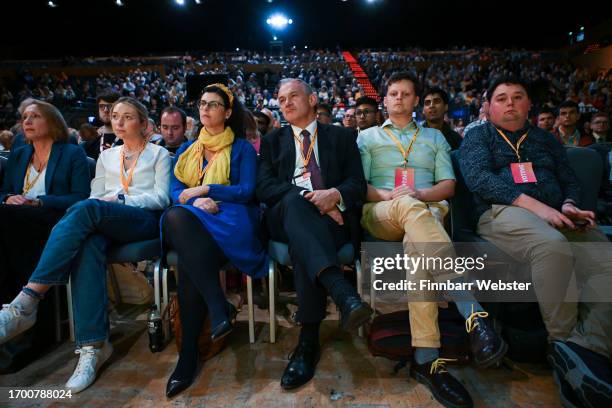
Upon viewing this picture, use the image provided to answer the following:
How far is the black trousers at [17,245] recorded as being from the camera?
6.09 ft

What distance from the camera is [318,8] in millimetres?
24672

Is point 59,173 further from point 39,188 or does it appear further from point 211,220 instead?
point 211,220

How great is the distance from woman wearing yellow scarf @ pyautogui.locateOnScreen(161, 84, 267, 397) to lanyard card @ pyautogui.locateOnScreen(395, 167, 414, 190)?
80 cm

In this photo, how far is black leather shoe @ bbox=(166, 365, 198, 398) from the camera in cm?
154

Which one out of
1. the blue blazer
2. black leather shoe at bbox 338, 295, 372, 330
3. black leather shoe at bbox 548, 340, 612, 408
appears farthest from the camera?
the blue blazer

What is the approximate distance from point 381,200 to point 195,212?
0.96m

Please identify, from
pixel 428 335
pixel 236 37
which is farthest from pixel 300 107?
pixel 236 37

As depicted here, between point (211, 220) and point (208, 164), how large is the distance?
1.41 feet

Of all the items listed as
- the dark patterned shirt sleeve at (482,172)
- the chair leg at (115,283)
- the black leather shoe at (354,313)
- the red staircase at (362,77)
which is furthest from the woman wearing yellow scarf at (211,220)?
the red staircase at (362,77)

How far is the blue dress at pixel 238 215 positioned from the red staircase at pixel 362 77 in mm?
12938

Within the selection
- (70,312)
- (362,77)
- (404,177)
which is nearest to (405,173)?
(404,177)

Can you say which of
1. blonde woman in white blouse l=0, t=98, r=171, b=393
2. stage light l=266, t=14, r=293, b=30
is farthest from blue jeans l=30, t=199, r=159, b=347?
stage light l=266, t=14, r=293, b=30

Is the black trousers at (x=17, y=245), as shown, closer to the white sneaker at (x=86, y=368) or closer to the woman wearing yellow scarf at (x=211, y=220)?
the white sneaker at (x=86, y=368)

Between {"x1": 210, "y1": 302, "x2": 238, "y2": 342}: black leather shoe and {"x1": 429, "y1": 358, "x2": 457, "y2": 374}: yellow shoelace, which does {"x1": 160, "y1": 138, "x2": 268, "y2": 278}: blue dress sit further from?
{"x1": 429, "y1": 358, "x2": 457, "y2": 374}: yellow shoelace
